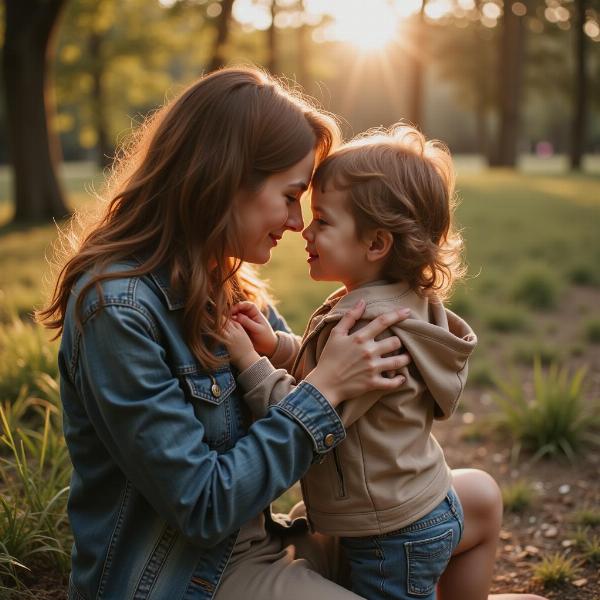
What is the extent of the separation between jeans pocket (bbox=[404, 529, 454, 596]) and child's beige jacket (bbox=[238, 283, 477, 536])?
77 mm

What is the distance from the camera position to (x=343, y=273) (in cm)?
209

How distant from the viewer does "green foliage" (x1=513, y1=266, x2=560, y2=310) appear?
657cm

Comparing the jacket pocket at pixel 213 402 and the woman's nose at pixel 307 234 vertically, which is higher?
the woman's nose at pixel 307 234

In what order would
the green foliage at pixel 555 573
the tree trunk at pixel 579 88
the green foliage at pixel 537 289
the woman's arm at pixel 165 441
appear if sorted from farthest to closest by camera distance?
the tree trunk at pixel 579 88 → the green foliage at pixel 537 289 → the green foliage at pixel 555 573 → the woman's arm at pixel 165 441

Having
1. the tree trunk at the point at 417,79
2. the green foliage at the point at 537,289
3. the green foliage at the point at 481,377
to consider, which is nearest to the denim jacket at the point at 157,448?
the green foliage at the point at 481,377

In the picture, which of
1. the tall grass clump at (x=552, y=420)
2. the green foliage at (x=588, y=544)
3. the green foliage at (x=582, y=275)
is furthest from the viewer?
the green foliage at (x=582, y=275)

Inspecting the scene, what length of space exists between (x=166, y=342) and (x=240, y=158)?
475mm

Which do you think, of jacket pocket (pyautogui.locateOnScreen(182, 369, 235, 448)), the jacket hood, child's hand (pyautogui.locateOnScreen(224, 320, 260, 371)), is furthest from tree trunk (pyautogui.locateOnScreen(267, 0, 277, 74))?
jacket pocket (pyautogui.locateOnScreen(182, 369, 235, 448))

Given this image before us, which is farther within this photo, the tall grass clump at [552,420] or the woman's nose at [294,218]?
the tall grass clump at [552,420]

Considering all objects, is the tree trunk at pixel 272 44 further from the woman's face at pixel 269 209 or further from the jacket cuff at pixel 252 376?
the jacket cuff at pixel 252 376

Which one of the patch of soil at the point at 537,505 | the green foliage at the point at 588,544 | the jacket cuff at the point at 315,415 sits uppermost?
the jacket cuff at the point at 315,415

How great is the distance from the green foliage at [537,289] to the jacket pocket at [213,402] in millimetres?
5214

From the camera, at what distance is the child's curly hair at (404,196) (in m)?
1.98

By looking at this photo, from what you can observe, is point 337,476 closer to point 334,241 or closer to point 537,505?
point 334,241
